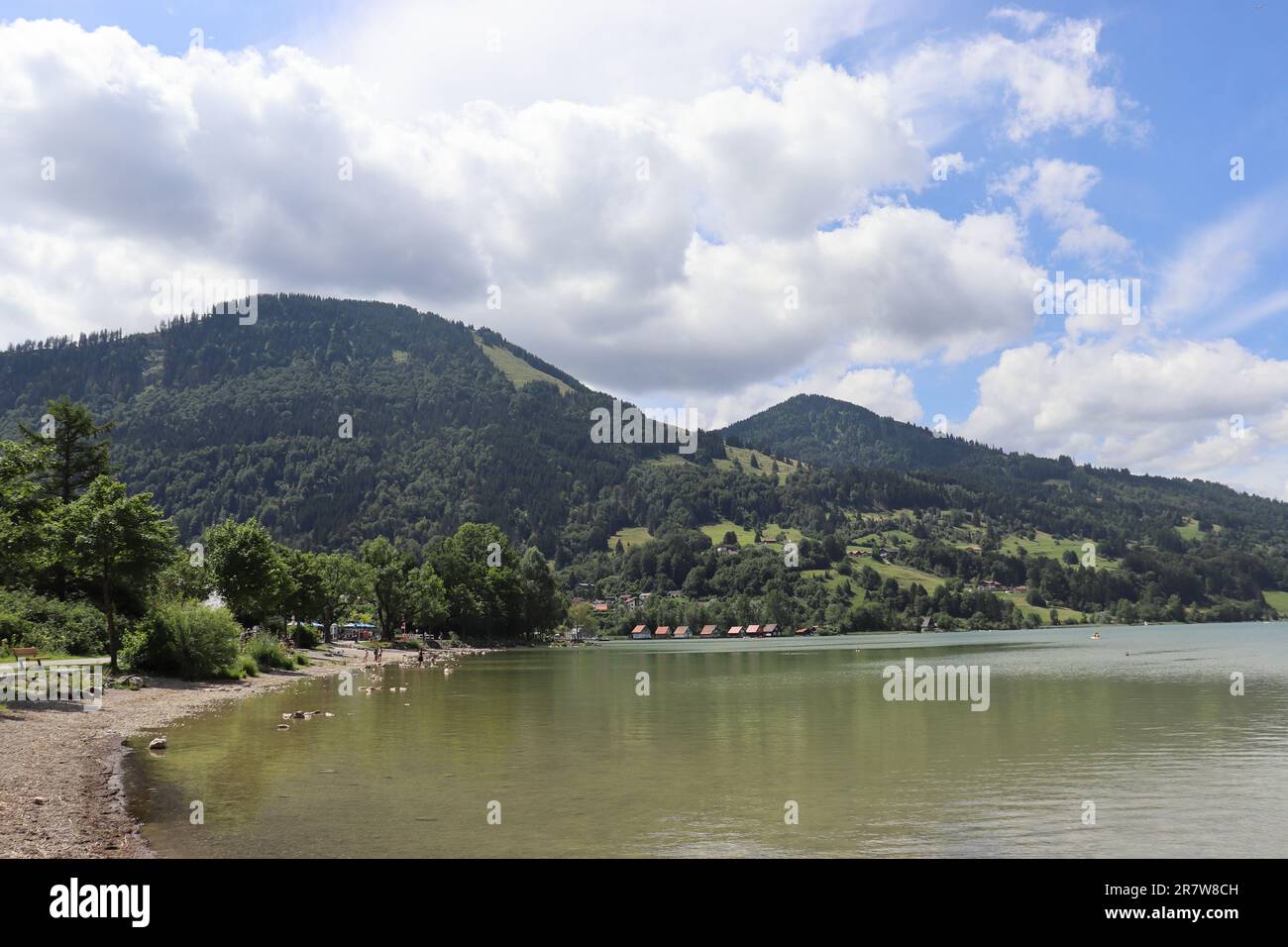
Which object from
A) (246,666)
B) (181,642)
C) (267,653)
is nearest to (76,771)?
(181,642)

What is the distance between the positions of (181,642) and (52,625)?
750 centimetres

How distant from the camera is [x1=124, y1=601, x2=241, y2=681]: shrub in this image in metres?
53.8

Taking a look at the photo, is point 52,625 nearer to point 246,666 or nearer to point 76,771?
point 246,666

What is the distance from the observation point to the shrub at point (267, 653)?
70.0 metres

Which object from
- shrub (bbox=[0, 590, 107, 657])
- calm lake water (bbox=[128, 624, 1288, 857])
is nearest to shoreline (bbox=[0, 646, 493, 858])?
calm lake water (bbox=[128, 624, 1288, 857])

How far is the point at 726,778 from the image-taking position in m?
26.3

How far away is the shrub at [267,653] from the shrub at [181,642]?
1173 cm

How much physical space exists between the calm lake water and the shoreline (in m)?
0.82

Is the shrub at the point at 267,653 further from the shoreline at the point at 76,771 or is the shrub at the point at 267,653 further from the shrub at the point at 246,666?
the shoreline at the point at 76,771

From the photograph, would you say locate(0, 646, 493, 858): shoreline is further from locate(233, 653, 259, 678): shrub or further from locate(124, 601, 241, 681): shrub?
locate(233, 653, 259, 678): shrub

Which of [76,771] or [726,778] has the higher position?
[76,771]
